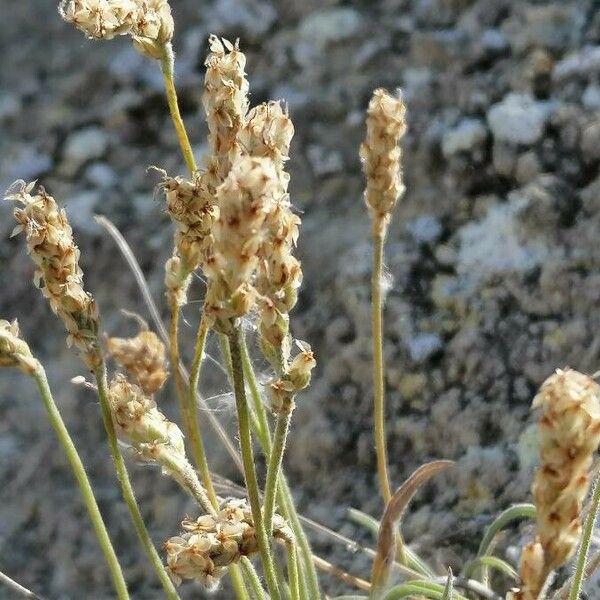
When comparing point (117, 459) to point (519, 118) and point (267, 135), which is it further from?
point (519, 118)

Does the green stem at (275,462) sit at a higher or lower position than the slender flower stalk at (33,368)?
lower

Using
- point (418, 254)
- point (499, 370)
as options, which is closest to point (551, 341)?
point (499, 370)

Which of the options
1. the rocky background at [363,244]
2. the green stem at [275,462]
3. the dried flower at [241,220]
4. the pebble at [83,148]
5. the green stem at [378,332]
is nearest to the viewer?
the dried flower at [241,220]

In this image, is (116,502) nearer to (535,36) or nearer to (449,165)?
(449,165)

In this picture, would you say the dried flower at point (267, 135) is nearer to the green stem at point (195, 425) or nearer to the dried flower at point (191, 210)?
the dried flower at point (191, 210)

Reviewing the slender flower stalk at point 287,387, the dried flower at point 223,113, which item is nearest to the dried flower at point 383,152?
the dried flower at point 223,113

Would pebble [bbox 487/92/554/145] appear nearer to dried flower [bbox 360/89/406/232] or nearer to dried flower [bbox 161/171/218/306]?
dried flower [bbox 360/89/406/232]

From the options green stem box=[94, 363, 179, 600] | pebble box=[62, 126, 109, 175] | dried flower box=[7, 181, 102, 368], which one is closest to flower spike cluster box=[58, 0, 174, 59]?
dried flower box=[7, 181, 102, 368]
